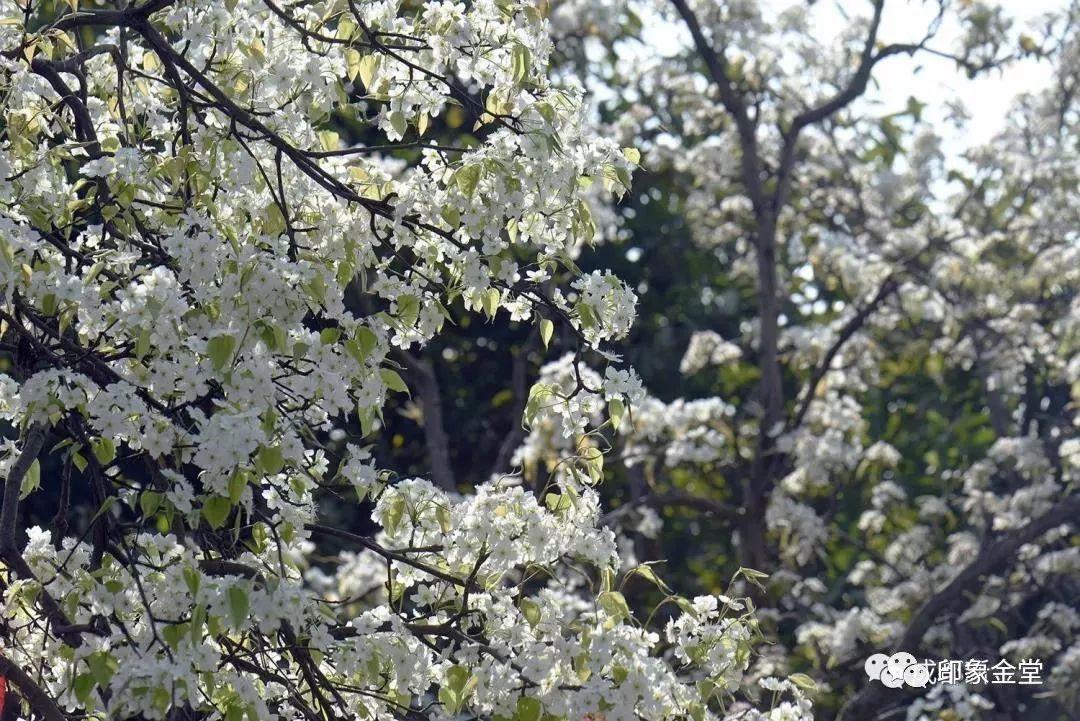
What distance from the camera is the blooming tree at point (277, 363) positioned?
2848 millimetres

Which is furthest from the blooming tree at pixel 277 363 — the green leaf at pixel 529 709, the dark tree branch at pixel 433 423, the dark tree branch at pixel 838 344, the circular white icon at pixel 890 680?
the dark tree branch at pixel 433 423

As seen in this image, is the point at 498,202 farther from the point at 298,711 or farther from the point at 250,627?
the point at 298,711

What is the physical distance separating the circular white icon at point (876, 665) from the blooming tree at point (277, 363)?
3.62m

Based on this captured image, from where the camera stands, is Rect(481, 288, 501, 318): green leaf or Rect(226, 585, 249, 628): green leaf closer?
Rect(226, 585, 249, 628): green leaf

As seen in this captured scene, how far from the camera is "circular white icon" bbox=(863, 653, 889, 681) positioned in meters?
7.26

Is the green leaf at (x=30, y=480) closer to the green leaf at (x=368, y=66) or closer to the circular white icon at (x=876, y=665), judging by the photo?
the green leaf at (x=368, y=66)

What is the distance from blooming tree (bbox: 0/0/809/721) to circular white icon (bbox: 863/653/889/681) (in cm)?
362

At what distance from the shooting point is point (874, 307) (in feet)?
25.6

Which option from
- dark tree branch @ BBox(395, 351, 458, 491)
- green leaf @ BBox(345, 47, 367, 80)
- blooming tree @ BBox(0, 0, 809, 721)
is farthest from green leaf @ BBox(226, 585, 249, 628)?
dark tree branch @ BBox(395, 351, 458, 491)

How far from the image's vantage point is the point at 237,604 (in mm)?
2672

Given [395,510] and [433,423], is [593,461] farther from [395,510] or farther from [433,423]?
[433,423]

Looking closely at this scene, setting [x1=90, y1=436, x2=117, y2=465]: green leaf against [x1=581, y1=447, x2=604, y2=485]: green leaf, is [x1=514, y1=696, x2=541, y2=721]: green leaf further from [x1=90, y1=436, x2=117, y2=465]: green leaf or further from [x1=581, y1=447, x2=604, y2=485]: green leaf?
[x1=90, y1=436, x2=117, y2=465]: green leaf

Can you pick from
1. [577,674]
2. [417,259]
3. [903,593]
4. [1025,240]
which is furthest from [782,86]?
[577,674]

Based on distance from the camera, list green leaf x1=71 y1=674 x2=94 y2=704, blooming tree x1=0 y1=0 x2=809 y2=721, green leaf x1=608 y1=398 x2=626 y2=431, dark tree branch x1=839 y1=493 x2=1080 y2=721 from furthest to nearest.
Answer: dark tree branch x1=839 y1=493 x2=1080 y2=721 < green leaf x1=608 y1=398 x2=626 y2=431 < blooming tree x1=0 y1=0 x2=809 y2=721 < green leaf x1=71 y1=674 x2=94 y2=704
